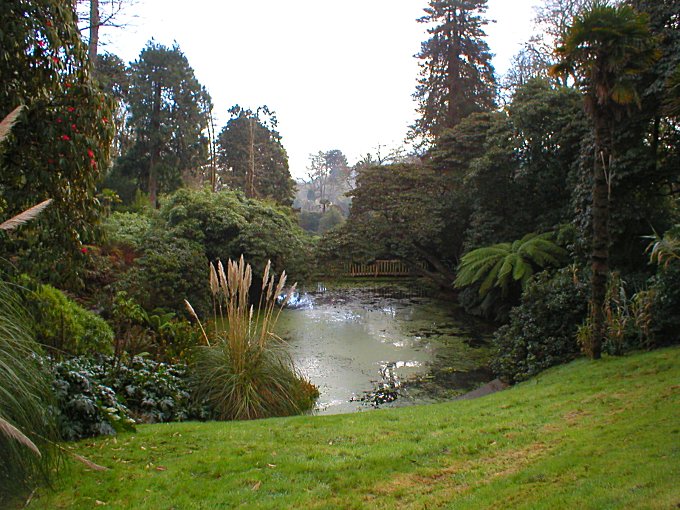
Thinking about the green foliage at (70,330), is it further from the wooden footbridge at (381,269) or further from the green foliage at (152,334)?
the wooden footbridge at (381,269)

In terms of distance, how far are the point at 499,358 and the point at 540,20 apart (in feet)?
56.7

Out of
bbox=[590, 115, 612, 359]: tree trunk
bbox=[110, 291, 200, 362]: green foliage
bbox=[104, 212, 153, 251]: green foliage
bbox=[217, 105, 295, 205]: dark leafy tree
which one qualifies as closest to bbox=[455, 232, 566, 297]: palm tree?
bbox=[590, 115, 612, 359]: tree trunk

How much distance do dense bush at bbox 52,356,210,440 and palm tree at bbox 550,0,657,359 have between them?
15.8 feet

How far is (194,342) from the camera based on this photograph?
7.16 meters

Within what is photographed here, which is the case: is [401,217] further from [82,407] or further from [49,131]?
[49,131]

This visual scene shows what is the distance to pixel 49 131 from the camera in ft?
10.5

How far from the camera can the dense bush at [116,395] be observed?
364 centimetres

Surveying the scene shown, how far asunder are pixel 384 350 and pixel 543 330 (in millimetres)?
2804

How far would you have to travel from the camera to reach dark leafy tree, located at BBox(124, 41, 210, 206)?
22906 mm

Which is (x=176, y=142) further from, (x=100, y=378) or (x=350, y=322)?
(x=100, y=378)

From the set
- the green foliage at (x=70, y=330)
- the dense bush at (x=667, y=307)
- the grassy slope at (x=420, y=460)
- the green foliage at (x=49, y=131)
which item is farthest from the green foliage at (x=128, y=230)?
the dense bush at (x=667, y=307)

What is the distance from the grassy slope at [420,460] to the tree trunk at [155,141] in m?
19.9

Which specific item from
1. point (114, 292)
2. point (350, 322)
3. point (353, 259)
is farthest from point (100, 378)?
point (353, 259)

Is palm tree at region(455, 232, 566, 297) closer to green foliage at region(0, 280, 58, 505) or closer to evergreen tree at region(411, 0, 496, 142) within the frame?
green foliage at region(0, 280, 58, 505)
